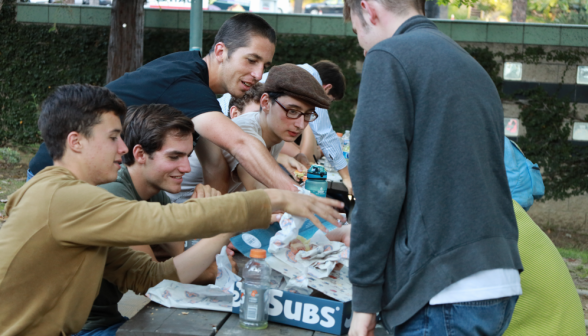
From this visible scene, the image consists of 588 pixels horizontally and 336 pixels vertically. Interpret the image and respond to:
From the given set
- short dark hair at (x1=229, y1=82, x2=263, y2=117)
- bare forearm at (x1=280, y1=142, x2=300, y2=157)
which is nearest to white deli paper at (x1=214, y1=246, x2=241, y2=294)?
short dark hair at (x1=229, y1=82, x2=263, y2=117)

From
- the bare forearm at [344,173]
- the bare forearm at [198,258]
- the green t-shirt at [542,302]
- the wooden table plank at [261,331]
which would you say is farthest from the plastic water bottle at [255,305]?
the bare forearm at [344,173]

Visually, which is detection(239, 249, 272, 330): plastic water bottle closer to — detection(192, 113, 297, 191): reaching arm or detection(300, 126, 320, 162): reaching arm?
detection(192, 113, 297, 191): reaching arm

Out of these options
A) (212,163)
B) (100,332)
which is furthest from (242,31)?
(100,332)

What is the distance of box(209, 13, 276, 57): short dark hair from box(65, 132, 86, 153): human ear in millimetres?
1607

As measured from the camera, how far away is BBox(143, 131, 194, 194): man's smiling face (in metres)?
2.52

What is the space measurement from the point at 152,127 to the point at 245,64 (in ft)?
3.38

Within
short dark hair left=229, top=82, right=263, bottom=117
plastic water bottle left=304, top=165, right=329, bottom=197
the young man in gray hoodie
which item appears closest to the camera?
the young man in gray hoodie

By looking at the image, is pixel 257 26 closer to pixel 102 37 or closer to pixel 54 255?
pixel 54 255

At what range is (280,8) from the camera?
68.8 ft

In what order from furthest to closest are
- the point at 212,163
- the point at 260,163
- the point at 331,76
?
1. the point at 331,76
2. the point at 212,163
3. the point at 260,163

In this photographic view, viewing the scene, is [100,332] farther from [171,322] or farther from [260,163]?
[260,163]

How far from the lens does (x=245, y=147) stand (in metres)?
2.80

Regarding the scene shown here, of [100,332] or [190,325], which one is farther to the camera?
[100,332]

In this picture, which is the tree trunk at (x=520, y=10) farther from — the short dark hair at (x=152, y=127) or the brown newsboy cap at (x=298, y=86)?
the short dark hair at (x=152, y=127)
